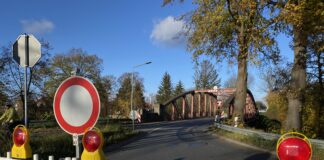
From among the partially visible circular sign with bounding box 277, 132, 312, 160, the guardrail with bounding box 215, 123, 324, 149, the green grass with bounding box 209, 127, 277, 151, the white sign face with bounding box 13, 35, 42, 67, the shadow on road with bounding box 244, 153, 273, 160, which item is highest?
the white sign face with bounding box 13, 35, 42, 67

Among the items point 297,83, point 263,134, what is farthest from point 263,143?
point 297,83

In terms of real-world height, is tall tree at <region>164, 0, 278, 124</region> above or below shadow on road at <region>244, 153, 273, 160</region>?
above

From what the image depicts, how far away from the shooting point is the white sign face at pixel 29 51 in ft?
19.8

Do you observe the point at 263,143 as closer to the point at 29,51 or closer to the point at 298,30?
the point at 298,30

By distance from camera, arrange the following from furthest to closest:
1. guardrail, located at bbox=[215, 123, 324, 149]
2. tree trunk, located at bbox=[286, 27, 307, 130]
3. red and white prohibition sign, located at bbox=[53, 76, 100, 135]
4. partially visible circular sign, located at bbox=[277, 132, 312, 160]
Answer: tree trunk, located at bbox=[286, 27, 307, 130] → guardrail, located at bbox=[215, 123, 324, 149] → red and white prohibition sign, located at bbox=[53, 76, 100, 135] → partially visible circular sign, located at bbox=[277, 132, 312, 160]

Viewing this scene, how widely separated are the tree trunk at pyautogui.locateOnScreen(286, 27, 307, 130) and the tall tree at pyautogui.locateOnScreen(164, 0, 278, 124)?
1158mm

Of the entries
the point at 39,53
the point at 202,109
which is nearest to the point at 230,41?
the point at 39,53

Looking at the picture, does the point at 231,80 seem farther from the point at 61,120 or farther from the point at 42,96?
the point at 61,120

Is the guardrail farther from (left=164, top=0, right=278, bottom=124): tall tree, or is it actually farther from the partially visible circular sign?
the partially visible circular sign

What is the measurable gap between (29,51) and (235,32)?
2196 cm

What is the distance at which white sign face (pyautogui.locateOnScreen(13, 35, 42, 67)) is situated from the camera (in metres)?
6.03

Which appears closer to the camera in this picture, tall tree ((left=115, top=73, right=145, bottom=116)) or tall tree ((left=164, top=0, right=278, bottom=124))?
tall tree ((left=164, top=0, right=278, bottom=124))

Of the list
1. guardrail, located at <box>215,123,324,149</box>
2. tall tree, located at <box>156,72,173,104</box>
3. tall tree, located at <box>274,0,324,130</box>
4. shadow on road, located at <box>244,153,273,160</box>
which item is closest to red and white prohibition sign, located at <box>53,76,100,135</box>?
shadow on road, located at <box>244,153,273,160</box>

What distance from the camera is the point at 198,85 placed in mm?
107250
